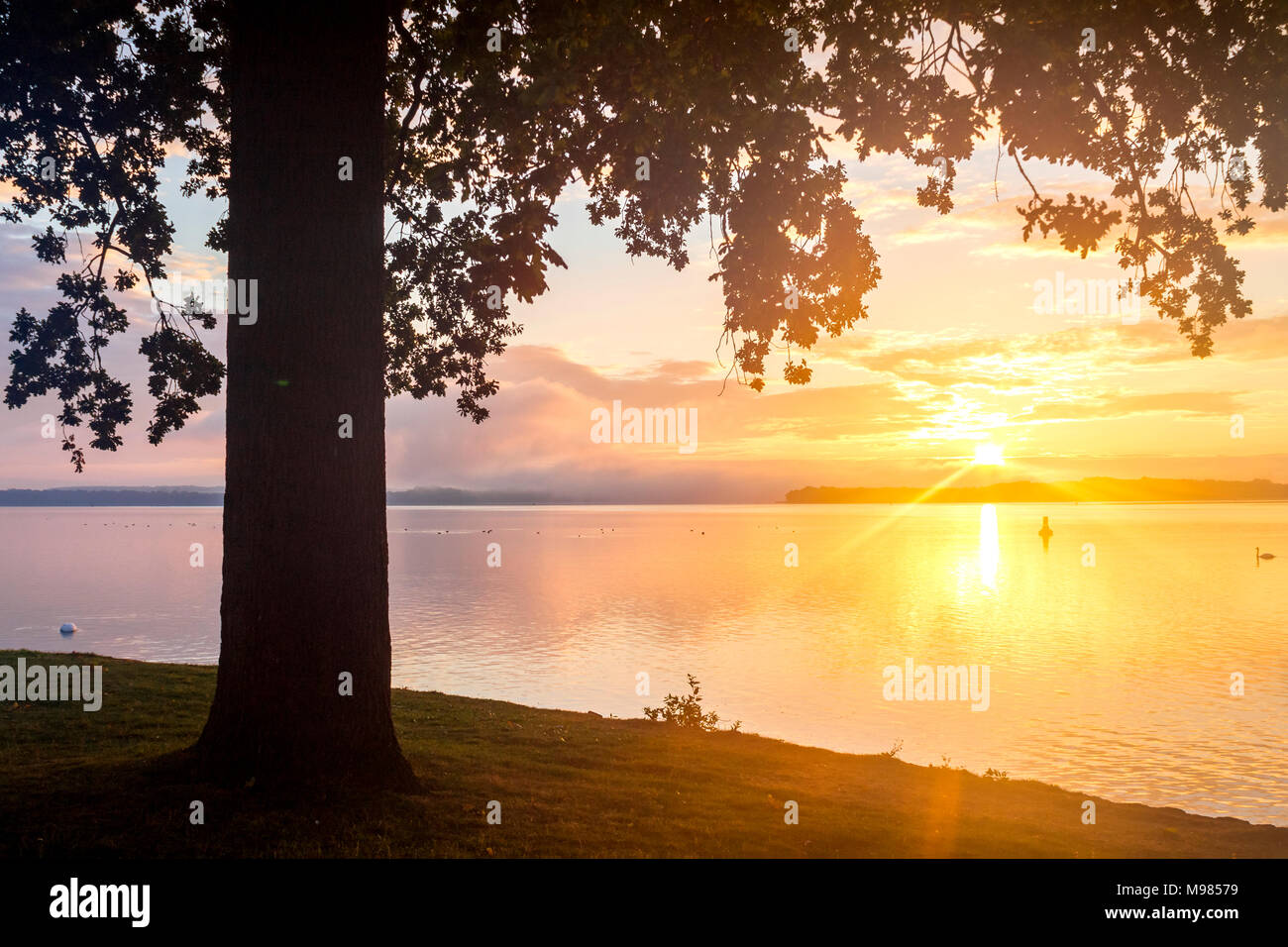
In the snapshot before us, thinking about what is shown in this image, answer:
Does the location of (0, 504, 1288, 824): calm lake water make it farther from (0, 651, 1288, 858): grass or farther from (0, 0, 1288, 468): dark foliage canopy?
(0, 0, 1288, 468): dark foliage canopy

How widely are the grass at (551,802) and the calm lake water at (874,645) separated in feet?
25.8

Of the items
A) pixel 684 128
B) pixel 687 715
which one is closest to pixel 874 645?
pixel 687 715

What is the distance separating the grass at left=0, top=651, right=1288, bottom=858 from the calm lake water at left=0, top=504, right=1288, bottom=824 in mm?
7857

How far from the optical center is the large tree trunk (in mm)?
8406

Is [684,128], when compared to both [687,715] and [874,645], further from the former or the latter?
[874,645]

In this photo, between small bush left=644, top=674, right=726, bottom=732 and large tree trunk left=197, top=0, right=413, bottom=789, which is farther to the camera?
small bush left=644, top=674, right=726, bottom=732

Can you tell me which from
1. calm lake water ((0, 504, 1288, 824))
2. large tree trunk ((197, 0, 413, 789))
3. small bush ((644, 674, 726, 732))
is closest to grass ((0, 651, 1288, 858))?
large tree trunk ((197, 0, 413, 789))

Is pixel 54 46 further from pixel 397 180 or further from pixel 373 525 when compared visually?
pixel 373 525

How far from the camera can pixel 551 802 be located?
9695 millimetres

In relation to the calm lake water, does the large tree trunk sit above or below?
above

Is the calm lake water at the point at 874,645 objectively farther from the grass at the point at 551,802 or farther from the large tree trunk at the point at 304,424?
the large tree trunk at the point at 304,424

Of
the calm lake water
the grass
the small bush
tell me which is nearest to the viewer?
the grass

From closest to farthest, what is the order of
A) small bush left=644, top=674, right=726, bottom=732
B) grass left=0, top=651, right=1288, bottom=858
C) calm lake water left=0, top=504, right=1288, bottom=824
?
grass left=0, top=651, right=1288, bottom=858 → small bush left=644, top=674, right=726, bottom=732 → calm lake water left=0, top=504, right=1288, bottom=824
